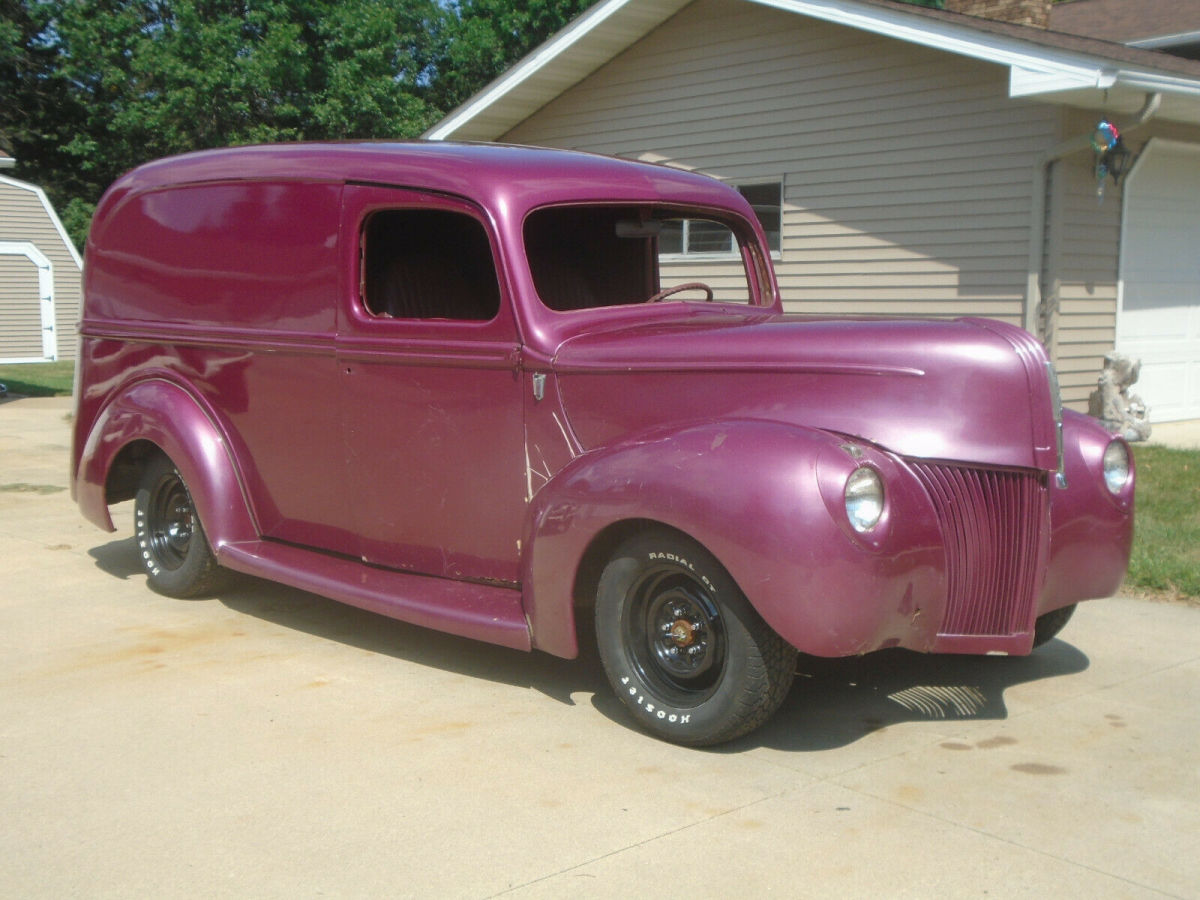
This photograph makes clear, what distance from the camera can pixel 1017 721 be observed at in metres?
4.49

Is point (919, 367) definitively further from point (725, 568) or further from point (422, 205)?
point (422, 205)

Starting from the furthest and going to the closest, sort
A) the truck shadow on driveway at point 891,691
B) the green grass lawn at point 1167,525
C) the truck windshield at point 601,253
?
the green grass lawn at point 1167,525
the truck windshield at point 601,253
the truck shadow on driveway at point 891,691

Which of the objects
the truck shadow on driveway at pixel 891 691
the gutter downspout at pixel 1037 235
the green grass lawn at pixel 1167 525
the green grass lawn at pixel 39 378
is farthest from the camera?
the green grass lawn at pixel 39 378

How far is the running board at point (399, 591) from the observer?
15.3ft

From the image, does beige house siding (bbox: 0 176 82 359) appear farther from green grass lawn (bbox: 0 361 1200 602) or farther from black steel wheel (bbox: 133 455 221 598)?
green grass lawn (bbox: 0 361 1200 602)

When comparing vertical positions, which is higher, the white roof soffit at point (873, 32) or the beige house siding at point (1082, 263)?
the white roof soffit at point (873, 32)

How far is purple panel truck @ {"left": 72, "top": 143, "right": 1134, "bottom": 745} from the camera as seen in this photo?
3.99 metres

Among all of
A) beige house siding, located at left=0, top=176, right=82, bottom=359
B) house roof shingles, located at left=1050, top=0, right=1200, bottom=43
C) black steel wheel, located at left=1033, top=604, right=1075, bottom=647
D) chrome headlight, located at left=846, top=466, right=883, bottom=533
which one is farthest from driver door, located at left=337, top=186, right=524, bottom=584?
beige house siding, located at left=0, top=176, right=82, bottom=359

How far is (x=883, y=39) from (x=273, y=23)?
69.9 ft

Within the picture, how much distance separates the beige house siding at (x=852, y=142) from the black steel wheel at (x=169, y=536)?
7.28 metres

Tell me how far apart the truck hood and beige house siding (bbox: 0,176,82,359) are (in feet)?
78.2

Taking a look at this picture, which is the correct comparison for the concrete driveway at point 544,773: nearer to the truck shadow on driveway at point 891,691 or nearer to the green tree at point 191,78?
the truck shadow on driveway at point 891,691

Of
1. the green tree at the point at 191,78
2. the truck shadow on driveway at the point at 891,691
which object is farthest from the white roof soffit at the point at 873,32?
the green tree at the point at 191,78

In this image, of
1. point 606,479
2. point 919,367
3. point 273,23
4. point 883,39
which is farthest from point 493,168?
point 273,23
